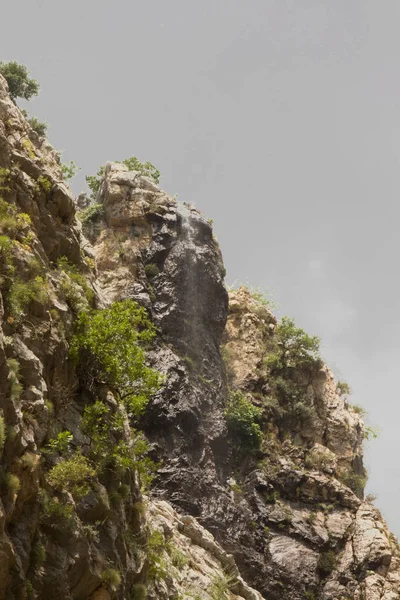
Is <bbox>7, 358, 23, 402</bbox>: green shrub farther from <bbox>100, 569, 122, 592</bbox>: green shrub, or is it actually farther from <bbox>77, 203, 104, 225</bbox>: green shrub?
<bbox>77, 203, 104, 225</bbox>: green shrub

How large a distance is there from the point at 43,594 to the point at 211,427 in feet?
76.1

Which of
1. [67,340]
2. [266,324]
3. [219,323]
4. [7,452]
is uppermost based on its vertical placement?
[266,324]

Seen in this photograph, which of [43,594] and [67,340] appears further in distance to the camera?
[67,340]

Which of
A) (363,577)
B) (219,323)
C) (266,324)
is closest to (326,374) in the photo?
(266,324)

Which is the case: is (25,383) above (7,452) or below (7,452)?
above

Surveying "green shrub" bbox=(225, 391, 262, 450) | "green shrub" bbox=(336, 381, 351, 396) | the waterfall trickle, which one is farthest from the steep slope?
"green shrub" bbox=(336, 381, 351, 396)

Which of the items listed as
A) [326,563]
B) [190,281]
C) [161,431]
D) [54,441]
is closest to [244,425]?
[161,431]

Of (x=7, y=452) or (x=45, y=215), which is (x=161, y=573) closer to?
(x=7, y=452)

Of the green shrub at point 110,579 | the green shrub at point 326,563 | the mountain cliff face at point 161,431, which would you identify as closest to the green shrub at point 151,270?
the mountain cliff face at point 161,431

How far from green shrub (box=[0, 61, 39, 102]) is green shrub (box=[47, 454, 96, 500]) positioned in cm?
3554

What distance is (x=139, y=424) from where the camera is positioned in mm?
33000

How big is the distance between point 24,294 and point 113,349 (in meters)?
4.07

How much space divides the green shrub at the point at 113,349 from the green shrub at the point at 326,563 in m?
19.0

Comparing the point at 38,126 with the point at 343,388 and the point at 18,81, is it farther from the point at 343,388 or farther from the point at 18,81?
the point at 343,388
